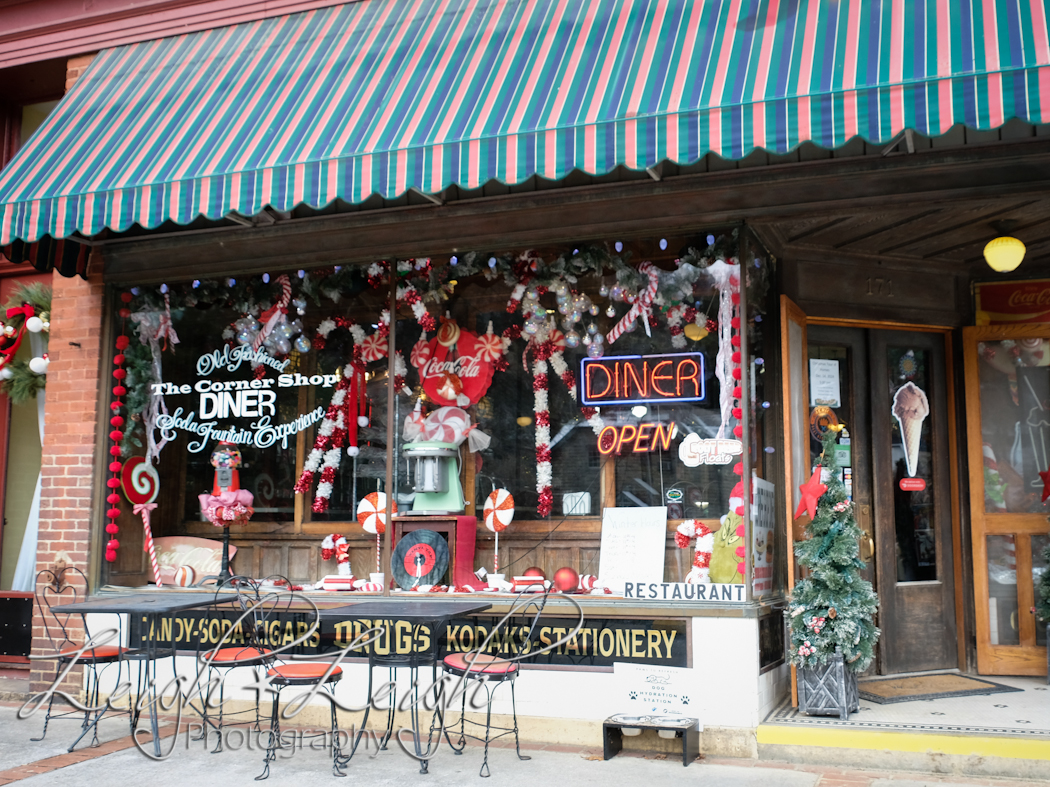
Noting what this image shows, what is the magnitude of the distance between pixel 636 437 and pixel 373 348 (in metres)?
2.18

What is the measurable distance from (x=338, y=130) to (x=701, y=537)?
12.0ft

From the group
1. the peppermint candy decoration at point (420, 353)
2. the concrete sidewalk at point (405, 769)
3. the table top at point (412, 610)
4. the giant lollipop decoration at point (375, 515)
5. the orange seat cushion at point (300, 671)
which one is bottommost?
the concrete sidewalk at point (405, 769)

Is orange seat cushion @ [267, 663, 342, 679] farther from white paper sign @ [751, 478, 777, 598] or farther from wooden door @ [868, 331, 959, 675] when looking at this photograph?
wooden door @ [868, 331, 959, 675]

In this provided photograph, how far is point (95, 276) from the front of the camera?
7652 mm

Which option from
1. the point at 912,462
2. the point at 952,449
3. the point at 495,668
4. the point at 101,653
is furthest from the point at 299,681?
the point at 952,449

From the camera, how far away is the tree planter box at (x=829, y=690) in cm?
587

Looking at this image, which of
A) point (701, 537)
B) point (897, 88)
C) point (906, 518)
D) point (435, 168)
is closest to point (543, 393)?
point (701, 537)

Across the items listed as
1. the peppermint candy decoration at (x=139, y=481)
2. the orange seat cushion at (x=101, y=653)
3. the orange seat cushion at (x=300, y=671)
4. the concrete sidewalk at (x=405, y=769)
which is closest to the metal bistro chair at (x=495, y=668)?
the concrete sidewalk at (x=405, y=769)

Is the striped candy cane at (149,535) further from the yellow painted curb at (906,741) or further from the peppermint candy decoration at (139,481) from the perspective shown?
the yellow painted curb at (906,741)

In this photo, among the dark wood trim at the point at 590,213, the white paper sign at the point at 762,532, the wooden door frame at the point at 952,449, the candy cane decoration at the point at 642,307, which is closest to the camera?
the dark wood trim at the point at 590,213

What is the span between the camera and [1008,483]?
744 centimetres

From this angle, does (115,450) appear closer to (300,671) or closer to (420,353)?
(420,353)

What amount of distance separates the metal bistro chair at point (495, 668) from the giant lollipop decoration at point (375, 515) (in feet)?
4.60

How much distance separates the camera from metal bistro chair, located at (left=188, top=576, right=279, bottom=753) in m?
5.96
